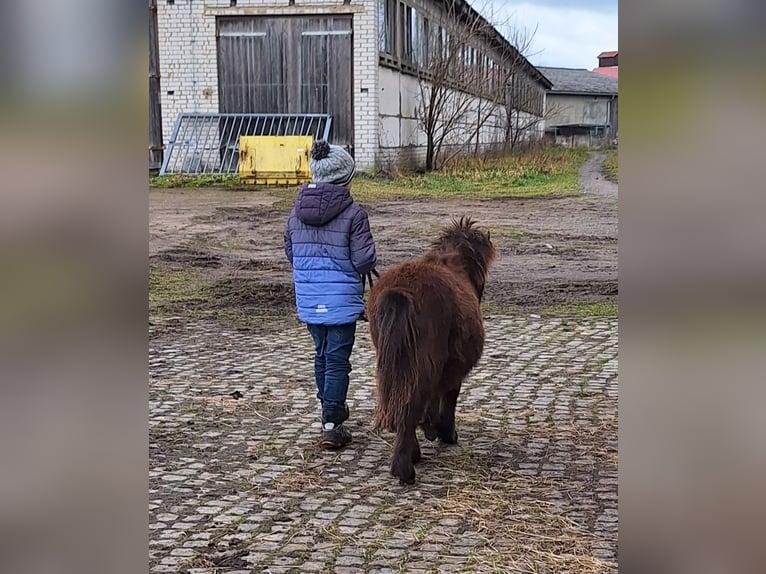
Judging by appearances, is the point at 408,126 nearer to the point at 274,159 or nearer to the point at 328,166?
the point at 274,159

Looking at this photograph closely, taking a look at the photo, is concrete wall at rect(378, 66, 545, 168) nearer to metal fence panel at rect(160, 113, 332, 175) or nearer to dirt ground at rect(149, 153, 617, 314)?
metal fence panel at rect(160, 113, 332, 175)

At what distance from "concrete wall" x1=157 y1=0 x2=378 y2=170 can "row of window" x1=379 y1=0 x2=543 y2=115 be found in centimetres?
161

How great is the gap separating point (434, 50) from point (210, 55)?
6265mm

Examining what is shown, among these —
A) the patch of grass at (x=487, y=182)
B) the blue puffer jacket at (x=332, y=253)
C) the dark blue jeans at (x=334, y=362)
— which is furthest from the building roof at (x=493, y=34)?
the dark blue jeans at (x=334, y=362)

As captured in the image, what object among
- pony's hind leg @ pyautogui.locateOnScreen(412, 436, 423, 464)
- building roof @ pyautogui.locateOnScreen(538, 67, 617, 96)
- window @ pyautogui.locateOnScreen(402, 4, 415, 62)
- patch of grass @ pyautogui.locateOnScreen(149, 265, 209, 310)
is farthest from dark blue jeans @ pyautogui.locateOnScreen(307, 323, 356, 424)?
building roof @ pyautogui.locateOnScreen(538, 67, 617, 96)

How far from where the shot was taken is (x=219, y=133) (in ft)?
64.6

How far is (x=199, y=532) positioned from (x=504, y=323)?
5.83m

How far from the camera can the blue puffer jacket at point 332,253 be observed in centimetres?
525

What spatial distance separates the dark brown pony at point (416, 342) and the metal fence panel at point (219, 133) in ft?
48.6
